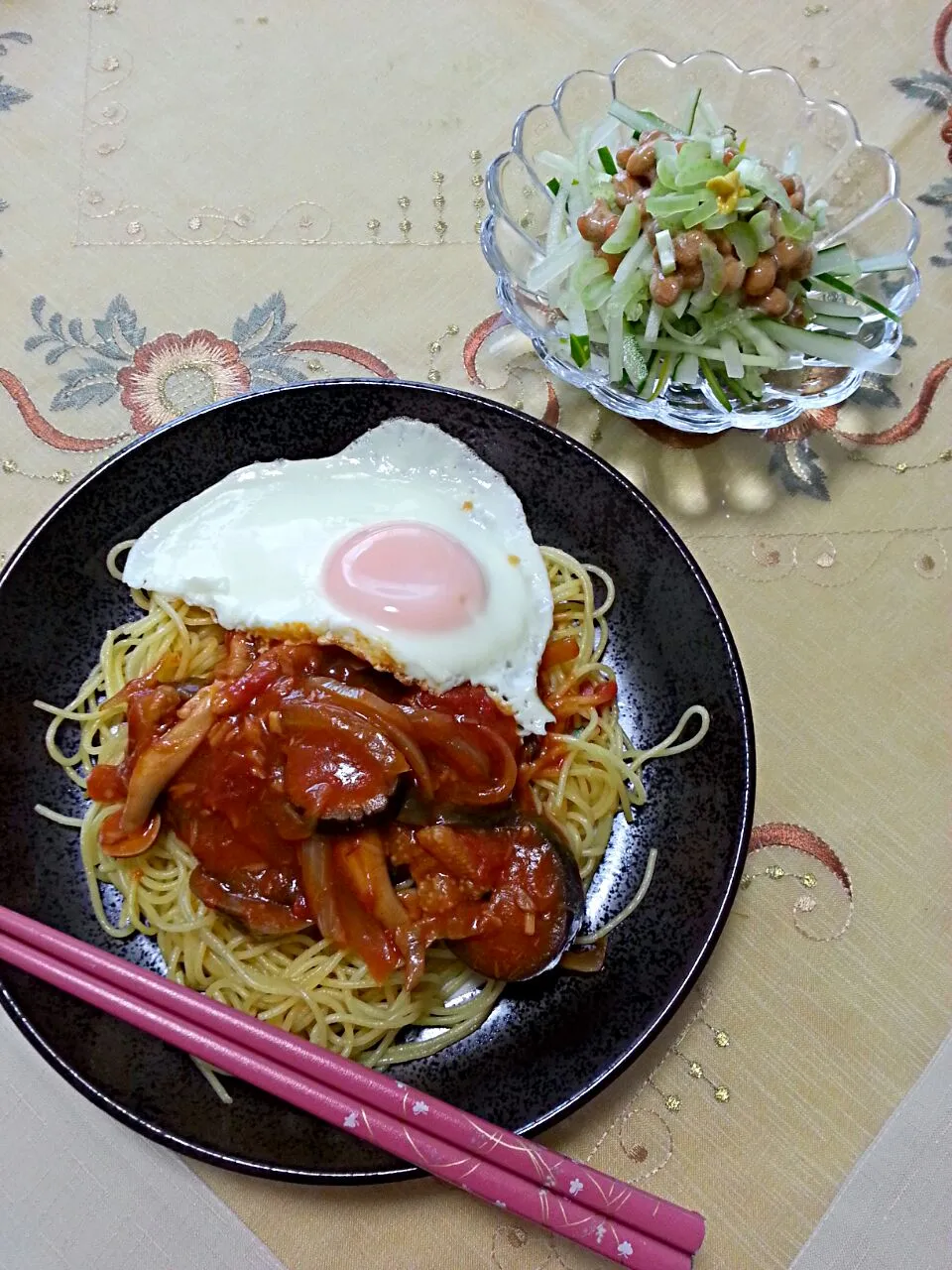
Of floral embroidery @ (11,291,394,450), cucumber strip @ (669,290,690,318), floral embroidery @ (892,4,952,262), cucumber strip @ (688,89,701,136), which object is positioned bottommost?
floral embroidery @ (11,291,394,450)

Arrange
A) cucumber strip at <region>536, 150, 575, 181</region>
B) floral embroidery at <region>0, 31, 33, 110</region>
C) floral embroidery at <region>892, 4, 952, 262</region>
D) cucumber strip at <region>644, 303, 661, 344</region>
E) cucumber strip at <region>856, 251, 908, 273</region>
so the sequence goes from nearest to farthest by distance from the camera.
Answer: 1. cucumber strip at <region>644, 303, 661, 344</region>
2. cucumber strip at <region>856, 251, 908, 273</region>
3. cucumber strip at <region>536, 150, 575, 181</region>
4. floral embroidery at <region>892, 4, 952, 262</region>
5. floral embroidery at <region>0, 31, 33, 110</region>

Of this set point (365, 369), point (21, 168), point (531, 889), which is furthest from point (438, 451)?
point (21, 168)

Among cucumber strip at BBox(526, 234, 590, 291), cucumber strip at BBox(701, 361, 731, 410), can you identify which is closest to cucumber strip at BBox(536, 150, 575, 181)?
cucumber strip at BBox(526, 234, 590, 291)

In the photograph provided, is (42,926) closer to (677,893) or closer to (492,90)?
(677,893)

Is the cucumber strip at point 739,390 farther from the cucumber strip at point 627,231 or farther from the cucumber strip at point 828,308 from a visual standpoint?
the cucumber strip at point 627,231

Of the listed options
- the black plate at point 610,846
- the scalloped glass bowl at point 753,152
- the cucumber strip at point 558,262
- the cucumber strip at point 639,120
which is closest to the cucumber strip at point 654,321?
the scalloped glass bowl at point 753,152

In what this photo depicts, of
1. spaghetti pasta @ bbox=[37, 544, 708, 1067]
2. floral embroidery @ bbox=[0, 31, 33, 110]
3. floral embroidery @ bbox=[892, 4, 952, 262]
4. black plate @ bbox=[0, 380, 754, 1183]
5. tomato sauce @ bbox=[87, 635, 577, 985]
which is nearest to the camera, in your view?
black plate @ bbox=[0, 380, 754, 1183]

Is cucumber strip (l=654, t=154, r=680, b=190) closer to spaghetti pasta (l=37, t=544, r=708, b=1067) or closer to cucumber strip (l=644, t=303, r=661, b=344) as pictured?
cucumber strip (l=644, t=303, r=661, b=344)

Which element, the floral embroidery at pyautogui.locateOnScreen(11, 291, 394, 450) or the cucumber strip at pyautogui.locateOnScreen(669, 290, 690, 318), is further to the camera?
the floral embroidery at pyautogui.locateOnScreen(11, 291, 394, 450)
